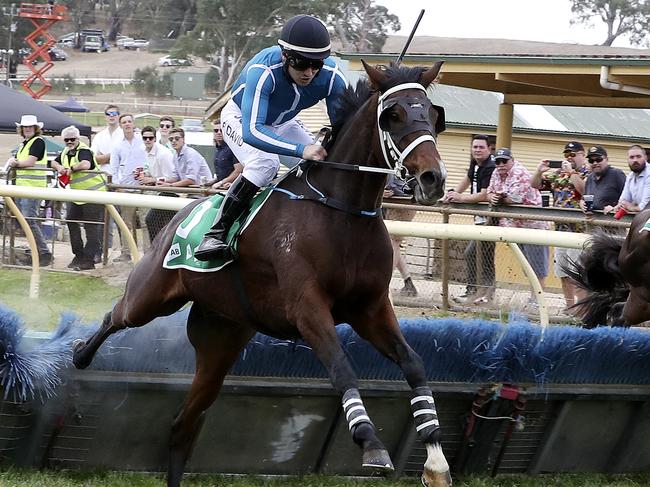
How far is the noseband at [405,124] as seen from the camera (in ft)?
13.8

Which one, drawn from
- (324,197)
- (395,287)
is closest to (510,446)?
(324,197)

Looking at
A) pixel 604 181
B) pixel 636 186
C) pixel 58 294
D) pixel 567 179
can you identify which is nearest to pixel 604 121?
pixel 567 179

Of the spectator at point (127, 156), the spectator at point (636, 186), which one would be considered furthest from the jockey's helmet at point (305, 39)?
the spectator at point (127, 156)

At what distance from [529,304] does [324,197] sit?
356 centimetres

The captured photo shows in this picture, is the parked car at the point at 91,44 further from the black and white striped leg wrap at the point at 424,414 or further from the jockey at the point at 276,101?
the black and white striped leg wrap at the point at 424,414

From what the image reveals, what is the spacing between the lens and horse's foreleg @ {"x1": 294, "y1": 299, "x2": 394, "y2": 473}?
13.0 feet

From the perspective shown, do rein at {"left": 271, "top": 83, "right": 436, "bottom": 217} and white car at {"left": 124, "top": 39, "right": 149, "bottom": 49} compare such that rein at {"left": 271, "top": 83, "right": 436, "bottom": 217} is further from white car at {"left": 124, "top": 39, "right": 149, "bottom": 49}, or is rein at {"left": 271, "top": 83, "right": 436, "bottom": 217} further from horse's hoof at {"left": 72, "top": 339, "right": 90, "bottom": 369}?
white car at {"left": 124, "top": 39, "right": 149, "bottom": 49}

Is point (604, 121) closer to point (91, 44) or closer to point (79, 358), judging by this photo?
point (79, 358)

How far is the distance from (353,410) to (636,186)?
18.8ft

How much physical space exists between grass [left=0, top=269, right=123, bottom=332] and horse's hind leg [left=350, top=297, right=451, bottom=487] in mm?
4619

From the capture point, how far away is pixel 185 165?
11227mm

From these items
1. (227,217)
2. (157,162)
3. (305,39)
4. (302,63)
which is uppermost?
(305,39)

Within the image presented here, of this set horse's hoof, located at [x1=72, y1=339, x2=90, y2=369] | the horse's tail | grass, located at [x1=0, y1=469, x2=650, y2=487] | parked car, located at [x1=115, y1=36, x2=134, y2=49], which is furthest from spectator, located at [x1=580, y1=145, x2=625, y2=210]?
parked car, located at [x1=115, y1=36, x2=134, y2=49]

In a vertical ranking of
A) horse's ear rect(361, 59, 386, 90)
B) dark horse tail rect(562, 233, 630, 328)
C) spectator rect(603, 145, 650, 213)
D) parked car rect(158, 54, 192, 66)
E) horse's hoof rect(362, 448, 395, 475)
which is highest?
horse's ear rect(361, 59, 386, 90)
